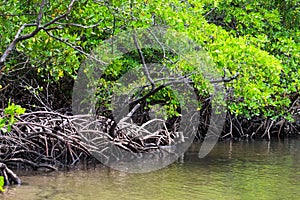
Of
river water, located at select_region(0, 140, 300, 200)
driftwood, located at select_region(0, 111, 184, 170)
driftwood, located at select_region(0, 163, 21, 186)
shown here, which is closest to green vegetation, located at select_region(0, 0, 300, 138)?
driftwood, located at select_region(0, 111, 184, 170)

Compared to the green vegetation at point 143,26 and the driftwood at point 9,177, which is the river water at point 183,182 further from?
the green vegetation at point 143,26

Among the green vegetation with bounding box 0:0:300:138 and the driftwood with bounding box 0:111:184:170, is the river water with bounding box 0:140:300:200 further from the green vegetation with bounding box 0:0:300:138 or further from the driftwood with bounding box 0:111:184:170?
the green vegetation with bounding box 0:0:300:138

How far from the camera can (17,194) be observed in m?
5.93

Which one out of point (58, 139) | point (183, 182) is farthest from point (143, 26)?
point (58, 139)

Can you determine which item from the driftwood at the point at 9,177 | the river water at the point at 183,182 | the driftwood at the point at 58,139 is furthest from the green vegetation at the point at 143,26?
the river water at the point at 183,182

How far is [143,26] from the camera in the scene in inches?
248

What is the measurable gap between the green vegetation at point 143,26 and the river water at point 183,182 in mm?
1015

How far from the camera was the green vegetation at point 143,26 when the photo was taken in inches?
236

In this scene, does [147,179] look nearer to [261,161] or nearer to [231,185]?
[231,185]

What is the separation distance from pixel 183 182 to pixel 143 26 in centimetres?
187

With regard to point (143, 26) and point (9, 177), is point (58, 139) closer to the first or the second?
point (9, 177)

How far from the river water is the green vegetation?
3.33 ft

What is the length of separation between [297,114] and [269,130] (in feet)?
2.26

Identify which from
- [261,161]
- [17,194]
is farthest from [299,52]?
[17,194]
